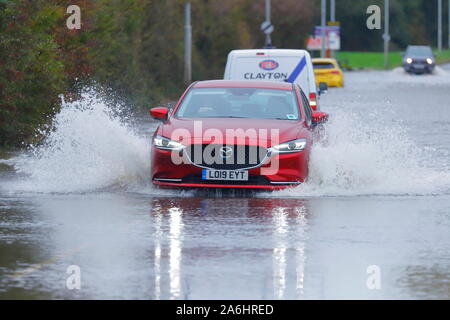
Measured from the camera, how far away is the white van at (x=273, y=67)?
2664cm

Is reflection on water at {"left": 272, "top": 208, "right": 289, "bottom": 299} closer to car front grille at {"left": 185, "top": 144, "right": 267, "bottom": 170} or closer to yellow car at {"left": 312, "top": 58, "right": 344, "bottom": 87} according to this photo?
car front grille at {"left": 185, "top": 144, "right": 267, "bottom": 170}

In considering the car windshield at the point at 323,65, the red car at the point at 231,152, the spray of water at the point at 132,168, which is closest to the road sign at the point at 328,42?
the car windshield at the point at 323,65

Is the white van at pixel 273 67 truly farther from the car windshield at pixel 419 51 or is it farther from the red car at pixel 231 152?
the car windshield at pixel 419 51

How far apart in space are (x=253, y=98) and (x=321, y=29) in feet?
222

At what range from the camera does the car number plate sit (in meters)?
16.1

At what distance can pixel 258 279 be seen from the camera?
10.3m

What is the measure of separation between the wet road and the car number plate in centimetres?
26

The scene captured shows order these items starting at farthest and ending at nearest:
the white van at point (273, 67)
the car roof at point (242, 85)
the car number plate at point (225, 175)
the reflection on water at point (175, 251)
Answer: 1. the white van at point (273, 67)
2. the car roof at point (242, 85)
3. the car number plate at point (225, 175)
4. the reflection on water at point (175, 251)

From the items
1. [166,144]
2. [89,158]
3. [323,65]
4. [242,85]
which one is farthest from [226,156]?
[323,65]

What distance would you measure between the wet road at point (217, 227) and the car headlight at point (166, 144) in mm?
574

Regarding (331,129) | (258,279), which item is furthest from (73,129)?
(258,279)

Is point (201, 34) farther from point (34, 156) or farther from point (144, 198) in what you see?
point (144, 198)

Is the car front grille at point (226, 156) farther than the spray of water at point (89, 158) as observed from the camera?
No

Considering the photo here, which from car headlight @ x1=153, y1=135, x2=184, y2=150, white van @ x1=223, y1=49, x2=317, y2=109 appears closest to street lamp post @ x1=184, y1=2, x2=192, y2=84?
white van @ x1=223, y1=49, x2=317, y2=109
